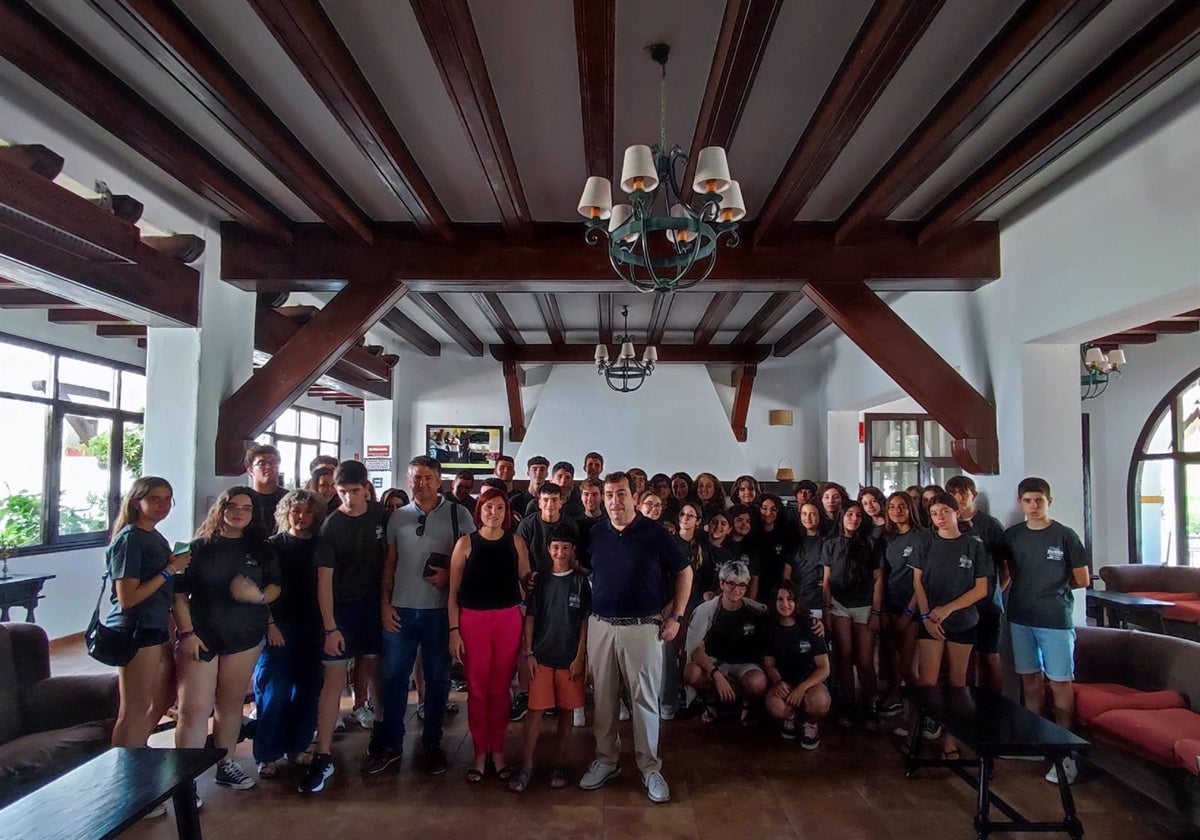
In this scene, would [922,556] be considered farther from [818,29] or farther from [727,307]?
[727,307]

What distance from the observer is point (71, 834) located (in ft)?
5.48

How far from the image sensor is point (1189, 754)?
8.45 ft

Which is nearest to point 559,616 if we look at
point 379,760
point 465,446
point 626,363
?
point 379,760

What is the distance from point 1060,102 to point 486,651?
3482 millimetres

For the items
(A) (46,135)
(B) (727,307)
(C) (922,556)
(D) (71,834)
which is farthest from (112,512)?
(C) (922,556)

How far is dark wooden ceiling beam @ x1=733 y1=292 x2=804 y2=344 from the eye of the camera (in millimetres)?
5898

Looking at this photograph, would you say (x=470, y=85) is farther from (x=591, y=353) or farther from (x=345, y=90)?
(x=591, y=353)

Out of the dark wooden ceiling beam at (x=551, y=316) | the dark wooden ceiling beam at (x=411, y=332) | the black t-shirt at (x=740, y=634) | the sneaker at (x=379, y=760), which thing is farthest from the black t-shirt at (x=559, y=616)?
the dark wooden ceiling beam at (x=411, y=332)

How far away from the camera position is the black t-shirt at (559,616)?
2.96 m

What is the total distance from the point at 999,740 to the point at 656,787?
1.39m

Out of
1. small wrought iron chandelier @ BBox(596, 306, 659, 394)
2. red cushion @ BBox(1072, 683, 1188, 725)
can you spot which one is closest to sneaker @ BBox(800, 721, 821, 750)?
red cushion @ BBox(1072, 683, 1188, 725)

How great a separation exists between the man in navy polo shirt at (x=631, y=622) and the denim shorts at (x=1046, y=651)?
1934 millimetres

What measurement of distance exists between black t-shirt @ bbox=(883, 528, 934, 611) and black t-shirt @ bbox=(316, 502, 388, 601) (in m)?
2.80

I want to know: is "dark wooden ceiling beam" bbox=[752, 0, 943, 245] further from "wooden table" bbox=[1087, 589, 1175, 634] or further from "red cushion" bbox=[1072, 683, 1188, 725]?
"wooden table" bbox=[1087, 589, 1175, 634]
